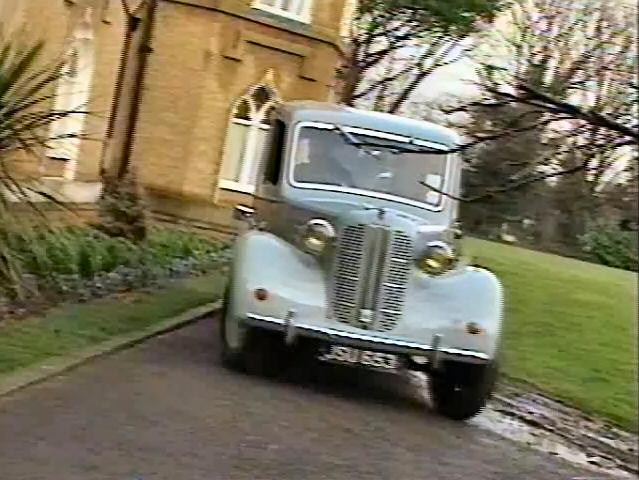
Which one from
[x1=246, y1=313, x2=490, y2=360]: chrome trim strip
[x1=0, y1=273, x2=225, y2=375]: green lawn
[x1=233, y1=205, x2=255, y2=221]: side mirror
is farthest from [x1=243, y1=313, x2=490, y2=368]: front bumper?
[x1=233, y1=205, x2=255, y2=221]: side mirror

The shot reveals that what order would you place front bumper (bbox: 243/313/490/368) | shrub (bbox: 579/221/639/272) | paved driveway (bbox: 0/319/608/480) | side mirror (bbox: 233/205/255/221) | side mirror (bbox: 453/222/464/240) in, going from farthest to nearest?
shrub (bbox: 579/221/639/272)
side mirror (bbox: 233/205/255/221)
side mirror (bbox: 453/222/464/240)
front bumper (bbox: 243/313/490/368)
paved driveway (bbox: 0/319/608/480)

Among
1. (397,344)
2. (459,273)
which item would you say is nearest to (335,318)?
(397,344)

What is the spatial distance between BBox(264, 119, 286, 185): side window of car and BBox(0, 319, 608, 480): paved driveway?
1.69 metres

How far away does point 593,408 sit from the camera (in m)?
13.2

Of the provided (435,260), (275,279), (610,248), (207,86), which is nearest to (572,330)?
(207,86)

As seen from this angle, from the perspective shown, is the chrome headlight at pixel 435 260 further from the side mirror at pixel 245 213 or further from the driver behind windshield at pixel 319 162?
the side mirror at pixel 245 213

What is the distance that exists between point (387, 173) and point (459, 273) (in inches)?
54.3

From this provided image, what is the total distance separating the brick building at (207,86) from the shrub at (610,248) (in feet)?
32.2

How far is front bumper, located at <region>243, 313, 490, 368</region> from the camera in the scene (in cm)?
980

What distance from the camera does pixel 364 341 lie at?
32.3 ft

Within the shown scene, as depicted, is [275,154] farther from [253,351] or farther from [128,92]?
[128,92]

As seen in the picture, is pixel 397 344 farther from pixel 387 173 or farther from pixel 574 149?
pixel 574 149

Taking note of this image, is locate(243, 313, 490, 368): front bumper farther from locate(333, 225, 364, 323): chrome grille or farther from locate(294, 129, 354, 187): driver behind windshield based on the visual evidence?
locate(294, 129, 354, 187): driver behind windshield

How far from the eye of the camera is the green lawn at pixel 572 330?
46.7 ft
